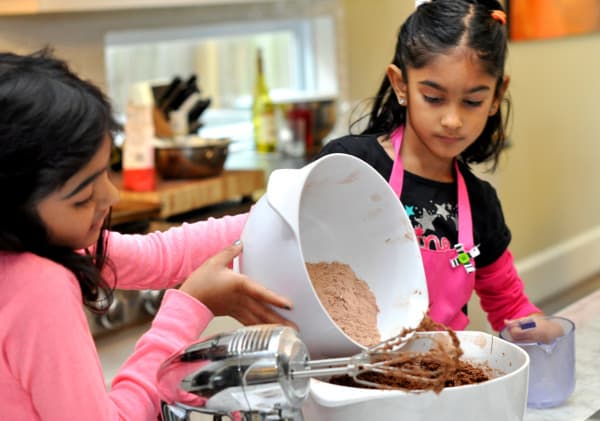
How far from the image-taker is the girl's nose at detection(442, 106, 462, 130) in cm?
134

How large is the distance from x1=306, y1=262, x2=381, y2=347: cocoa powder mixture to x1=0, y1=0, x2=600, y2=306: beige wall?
1.75 m

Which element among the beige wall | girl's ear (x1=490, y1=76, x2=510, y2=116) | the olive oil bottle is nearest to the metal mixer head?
girl's ear (x1=490, y1=76, x2=510, y2=116)

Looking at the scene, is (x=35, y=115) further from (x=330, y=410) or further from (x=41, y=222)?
(x=330, y=410)

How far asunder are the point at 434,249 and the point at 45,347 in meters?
0.69

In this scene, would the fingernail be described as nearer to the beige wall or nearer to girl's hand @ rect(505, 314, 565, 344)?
girl's hand @ rect(505, 314, 565, 344)

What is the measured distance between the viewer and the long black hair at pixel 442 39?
4.50 feet

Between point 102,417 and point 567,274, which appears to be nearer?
point 102,417

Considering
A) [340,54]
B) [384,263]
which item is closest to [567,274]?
[340,54]

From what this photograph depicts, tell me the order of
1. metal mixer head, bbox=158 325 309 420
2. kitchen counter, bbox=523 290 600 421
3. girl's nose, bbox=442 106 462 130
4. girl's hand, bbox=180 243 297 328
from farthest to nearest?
girl's nose, bbox=442 106 462 130 → kitchen counter, bbox=523 290 600 421 → girl's hand, bbox=180 243 297 328 → metal mixer head, bbox=158 325 309 420

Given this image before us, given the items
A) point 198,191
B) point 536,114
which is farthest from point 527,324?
point 536,114

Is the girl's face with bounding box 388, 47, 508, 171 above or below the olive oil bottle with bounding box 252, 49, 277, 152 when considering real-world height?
above

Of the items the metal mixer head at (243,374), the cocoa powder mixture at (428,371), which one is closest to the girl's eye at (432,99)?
the cocoa powder mixture at (428,371)

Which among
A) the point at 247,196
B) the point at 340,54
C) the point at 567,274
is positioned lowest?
the point at 567,274

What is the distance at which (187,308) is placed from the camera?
0.97m
